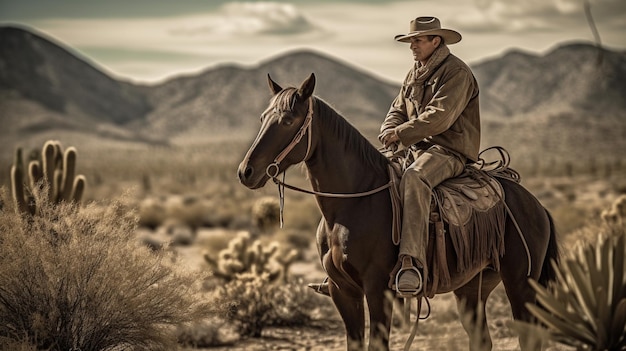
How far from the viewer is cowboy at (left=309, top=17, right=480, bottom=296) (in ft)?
20.6

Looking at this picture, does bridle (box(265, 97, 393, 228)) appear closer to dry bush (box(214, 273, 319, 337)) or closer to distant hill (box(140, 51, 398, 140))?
dry bush (box(214, 273, 319, 337))

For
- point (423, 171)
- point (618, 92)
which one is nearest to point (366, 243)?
point (423, 171)

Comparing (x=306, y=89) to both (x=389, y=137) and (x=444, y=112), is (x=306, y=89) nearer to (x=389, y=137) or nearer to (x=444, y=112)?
(x=389, y=137)

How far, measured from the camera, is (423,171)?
6473 mm

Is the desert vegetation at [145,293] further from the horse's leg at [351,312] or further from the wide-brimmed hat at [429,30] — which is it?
the wide-brimmed hat at [429,30]

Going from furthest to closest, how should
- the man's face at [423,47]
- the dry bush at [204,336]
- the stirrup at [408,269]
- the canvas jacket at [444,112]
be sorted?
the dry bush at [204,336] < the man's face at [423,47] < the canvas jacket at [444,112] < the stirrup at [408,269]

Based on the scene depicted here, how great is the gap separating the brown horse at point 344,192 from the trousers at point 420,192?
0.62 ft

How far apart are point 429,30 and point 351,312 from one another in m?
2.60

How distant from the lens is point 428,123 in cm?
657

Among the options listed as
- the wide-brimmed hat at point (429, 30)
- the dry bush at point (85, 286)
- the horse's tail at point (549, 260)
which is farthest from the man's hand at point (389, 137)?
the dry bush at point (85, 286)

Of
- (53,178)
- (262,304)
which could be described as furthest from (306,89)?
(53,178)

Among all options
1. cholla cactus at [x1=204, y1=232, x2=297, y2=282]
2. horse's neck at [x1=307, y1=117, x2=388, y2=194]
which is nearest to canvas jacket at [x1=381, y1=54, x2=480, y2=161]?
horse's neck at [x1=307, y1=117, x2=388, y2=194]

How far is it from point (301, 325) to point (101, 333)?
4.79 m

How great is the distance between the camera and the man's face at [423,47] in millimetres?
6934
